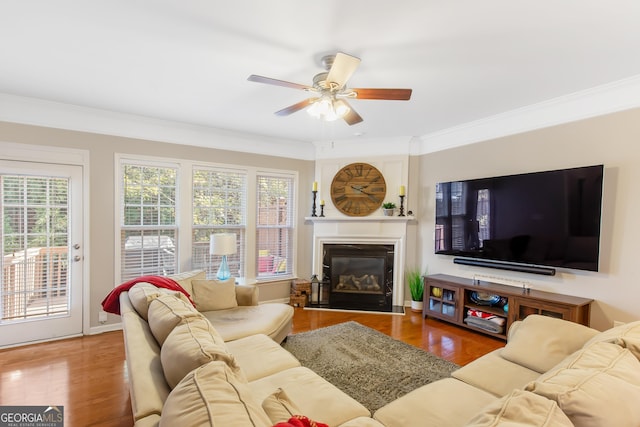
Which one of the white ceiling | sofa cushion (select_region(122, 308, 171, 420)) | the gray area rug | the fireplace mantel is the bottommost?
the gray area rug

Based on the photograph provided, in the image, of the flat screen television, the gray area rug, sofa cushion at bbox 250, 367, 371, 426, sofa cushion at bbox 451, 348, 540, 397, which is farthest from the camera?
the flat screen television

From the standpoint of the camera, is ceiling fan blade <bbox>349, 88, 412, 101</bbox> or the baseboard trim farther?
the baseboard trim

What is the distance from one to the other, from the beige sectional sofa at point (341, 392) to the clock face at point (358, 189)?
2.76 meters

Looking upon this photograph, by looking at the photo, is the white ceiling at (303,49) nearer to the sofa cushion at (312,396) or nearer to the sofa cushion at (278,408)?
the sofa cushion at (278,408)

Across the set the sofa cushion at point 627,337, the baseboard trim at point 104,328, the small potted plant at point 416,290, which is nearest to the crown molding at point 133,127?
the baseboard trim at point 104,328

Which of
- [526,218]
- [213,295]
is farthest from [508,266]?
[213,295]

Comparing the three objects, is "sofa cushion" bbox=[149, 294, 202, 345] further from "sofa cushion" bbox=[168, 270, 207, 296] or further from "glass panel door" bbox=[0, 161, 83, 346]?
"glass panel door" bbox=[0, 161, 83, 346]

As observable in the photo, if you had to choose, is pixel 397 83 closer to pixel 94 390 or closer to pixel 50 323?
pixel 94 390

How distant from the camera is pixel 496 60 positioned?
93.9 inches

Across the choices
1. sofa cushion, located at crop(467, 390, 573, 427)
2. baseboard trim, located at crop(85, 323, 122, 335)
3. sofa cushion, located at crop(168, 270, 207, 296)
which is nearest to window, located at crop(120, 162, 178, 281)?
baseboard trim, located at crop(85, 323, 122, 335)

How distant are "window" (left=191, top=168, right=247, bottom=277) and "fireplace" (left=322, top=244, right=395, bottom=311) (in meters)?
1.36

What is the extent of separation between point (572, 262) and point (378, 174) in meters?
2.59

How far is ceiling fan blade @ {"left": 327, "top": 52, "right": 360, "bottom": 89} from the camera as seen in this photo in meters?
1.91
